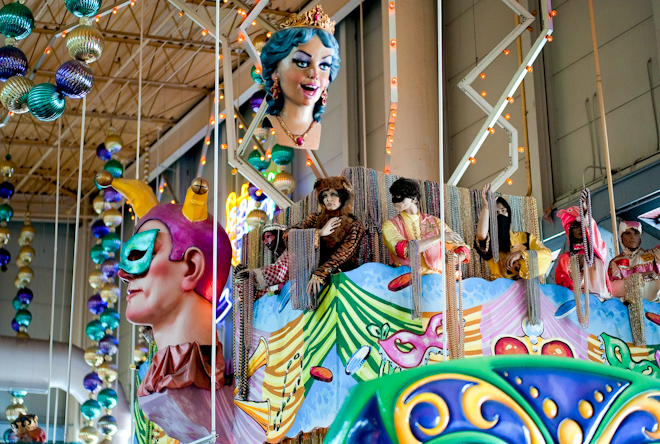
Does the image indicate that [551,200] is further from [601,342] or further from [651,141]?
[601,342]

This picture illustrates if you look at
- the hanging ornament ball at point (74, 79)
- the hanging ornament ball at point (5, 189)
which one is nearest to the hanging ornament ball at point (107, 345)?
the hanging ornament ball at point (5, 189)

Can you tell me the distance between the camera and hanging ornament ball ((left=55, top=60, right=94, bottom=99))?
233 inches

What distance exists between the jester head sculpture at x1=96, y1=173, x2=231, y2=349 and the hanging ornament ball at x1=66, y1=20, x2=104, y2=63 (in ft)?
3.57

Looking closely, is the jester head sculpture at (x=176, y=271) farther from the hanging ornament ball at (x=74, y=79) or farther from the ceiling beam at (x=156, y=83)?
the ceiling beam at (x=156, y=83)

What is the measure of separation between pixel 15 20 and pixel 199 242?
1.86 meters

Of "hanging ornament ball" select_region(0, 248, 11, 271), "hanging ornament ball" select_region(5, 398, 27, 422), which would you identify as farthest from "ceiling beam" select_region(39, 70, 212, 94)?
"hanging ornament ball" select_region(5, 398, 27, 422)

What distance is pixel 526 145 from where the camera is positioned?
9117 mm

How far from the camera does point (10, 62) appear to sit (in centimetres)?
618

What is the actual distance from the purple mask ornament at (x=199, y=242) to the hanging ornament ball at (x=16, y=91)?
1143 millimetres

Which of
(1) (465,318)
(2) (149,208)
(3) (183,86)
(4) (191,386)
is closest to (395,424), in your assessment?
(1) (465,318)

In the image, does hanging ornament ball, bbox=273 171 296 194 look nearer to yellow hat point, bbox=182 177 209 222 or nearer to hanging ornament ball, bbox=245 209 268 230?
hanging ornament ball, bbox=245 209 268 230

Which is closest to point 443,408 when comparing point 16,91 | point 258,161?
point 16,91

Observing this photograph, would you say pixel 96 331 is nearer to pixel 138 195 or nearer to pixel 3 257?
pixel 3 257

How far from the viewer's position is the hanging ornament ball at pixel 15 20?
5.96 meters
